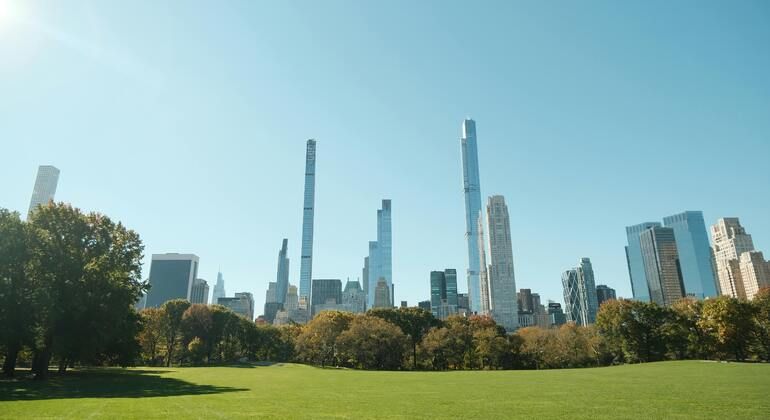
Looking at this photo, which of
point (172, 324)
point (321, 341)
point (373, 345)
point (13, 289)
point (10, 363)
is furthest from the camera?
point (172, 324)

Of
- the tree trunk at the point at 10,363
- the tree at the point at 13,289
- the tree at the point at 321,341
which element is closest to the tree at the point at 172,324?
the tree at the point at 321,341

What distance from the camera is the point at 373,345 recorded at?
281ft

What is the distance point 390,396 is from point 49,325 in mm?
33823

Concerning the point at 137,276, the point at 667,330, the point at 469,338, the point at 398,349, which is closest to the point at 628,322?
the point at 667,330

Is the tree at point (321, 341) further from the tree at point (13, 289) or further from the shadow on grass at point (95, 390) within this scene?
the tree at point (13, 289)

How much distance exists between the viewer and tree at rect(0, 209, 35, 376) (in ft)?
125

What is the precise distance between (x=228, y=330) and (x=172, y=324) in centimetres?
1444

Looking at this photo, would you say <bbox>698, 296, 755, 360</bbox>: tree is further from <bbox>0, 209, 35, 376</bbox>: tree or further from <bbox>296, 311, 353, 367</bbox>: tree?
<bbox>0, 209, 35, 376</bbox>: tree

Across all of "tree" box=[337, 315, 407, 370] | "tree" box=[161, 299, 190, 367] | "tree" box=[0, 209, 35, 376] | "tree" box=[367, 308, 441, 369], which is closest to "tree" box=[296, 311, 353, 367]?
"tree" box=[337, 315, 407, 370]

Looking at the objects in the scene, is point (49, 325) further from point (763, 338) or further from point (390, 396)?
point (763, 338)

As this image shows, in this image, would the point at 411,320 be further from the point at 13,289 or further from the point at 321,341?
the point at 13,289

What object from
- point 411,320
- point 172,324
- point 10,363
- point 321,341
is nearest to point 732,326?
point 411,320

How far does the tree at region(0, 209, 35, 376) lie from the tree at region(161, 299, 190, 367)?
58774 millimetres

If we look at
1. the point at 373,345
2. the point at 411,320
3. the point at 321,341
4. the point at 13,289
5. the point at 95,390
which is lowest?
the point at 95,390
